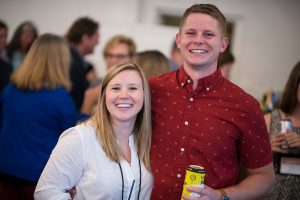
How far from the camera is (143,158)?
65.7 inches

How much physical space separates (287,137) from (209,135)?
619 mm

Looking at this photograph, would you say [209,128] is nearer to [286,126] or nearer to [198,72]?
[198,72]

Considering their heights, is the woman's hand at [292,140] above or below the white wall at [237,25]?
below

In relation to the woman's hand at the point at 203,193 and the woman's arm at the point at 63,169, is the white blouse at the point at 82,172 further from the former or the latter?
the woman's hand at the point at 203,193

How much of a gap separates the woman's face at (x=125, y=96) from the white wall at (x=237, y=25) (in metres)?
3.42

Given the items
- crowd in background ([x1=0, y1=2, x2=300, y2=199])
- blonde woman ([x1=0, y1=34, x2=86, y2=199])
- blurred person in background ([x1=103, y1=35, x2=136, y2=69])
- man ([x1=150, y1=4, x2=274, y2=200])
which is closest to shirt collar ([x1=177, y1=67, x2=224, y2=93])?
man ([x1=150, y1=4, x2=274, y2=200])

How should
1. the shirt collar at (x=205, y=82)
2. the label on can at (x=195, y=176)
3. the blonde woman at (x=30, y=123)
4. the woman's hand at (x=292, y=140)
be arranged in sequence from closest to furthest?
1. the label on can at (x=195, y=176)
2. the shirt collar at (x=205, y=82)
3. the woman's hand at (x=292, y=140)
4. the blonde woman at (x=30, y=123)

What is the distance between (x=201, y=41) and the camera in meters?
1.57

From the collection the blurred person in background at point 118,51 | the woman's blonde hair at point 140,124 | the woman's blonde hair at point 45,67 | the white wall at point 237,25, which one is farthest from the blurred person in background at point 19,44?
the woman's blonde hair at point 140,124

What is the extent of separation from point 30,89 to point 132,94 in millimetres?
881

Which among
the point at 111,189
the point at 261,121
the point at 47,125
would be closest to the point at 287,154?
the point at 261,121

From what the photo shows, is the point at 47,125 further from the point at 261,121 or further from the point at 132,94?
the point at 261,121

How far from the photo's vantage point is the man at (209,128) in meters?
1.57

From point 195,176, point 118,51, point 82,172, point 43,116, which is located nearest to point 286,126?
point 195,176
